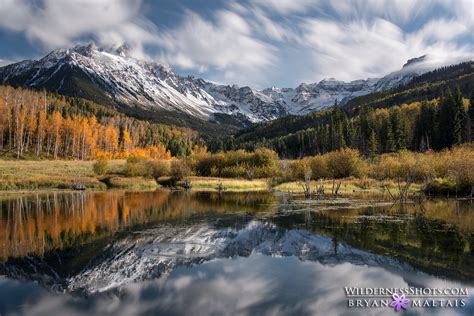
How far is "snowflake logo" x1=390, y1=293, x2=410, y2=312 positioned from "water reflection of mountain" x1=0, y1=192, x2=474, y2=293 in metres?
3.65

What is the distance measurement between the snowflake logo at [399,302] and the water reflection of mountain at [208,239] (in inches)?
144

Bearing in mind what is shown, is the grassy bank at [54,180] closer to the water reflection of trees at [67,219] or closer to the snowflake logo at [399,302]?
the water reflection of trees at [67,219]

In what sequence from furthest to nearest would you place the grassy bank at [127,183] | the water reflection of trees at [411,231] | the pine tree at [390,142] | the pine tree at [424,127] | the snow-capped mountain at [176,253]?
1. the pine tree at [424,127]
2. the pine tree at [390,142]
3. the grassy bank at [127,183]
4. the water reflection of trees at [411,231]
5. the snow-capped mountain at [176,253]

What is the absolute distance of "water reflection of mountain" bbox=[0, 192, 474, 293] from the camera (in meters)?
16.9

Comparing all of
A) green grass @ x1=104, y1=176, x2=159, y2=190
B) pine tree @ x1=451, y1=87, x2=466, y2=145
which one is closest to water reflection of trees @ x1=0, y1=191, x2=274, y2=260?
green grass @ x1=104, y1=176, x2=159, y2=190

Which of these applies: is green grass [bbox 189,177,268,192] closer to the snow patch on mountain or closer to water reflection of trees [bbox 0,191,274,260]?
water reflection of trees [bbox 0,191,274,260]

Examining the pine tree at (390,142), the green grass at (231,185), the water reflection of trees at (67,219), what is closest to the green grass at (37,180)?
the green grass at (231,185)

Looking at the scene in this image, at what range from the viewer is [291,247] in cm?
2128

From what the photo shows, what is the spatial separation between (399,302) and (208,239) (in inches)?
527

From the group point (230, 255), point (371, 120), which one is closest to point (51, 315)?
point (230, 255)

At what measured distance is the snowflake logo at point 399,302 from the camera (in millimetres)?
12102

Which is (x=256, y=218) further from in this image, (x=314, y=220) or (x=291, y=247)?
(x=291, y=247)

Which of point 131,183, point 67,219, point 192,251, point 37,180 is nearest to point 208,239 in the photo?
point 192,251

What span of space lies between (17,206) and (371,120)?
11799 cm
